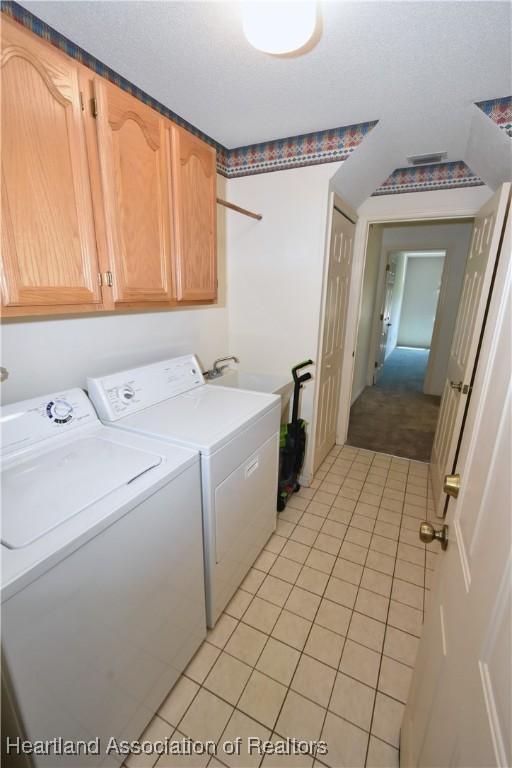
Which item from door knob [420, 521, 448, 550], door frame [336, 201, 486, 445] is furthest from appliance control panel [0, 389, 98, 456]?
door frame [336, 201, 486, 445]

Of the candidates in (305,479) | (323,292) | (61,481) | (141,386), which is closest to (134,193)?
(141,386)

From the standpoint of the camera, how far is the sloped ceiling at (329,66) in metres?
1.18

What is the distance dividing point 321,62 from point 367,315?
3.40 m

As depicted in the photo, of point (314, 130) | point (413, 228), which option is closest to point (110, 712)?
point (314, 130)

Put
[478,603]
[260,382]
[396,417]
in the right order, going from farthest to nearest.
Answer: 1. [396,417]
2. [260,382]
3. [478,603]

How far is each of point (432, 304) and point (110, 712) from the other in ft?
30.8

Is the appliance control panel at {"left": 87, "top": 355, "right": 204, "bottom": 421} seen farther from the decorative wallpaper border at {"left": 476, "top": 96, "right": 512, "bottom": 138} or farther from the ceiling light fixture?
the decorative wallpaper border at {"left": 476, "top": 96, "right": 512, "bottom": 138}

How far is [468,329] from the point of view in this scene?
2158mm

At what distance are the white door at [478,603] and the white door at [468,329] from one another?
133cm

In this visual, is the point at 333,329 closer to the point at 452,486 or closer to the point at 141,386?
the point at 141,386

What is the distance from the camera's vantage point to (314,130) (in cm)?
203

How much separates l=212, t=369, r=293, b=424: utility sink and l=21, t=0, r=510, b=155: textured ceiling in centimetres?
157

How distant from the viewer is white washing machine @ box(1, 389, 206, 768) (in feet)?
2.49

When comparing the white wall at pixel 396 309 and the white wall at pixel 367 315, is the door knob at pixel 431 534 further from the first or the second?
the white wall at pixel 396 309
